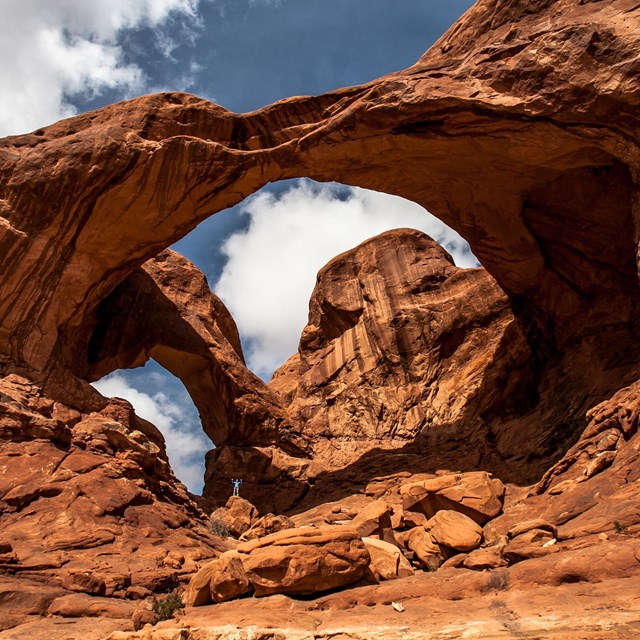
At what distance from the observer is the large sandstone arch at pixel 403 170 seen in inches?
562

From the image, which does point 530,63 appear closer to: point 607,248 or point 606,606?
point 607,248

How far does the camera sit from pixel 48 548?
1122 centimetres

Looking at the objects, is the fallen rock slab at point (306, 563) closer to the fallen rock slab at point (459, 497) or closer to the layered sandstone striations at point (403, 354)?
the fallen rock slab at point (459, 497)

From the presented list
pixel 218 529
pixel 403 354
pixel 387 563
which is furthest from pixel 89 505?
pixel 403 354

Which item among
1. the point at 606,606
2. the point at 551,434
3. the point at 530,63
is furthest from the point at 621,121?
the point at 606,606

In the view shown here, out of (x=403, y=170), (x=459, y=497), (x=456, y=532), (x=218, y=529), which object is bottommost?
(x=456, y=532)

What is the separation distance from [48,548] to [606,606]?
908cm

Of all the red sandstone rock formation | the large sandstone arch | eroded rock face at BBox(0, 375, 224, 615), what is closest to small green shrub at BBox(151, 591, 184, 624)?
the red sandstone rock formation

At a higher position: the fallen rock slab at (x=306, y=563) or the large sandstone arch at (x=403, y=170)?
the large sandstone arch at (x=403, y=170)

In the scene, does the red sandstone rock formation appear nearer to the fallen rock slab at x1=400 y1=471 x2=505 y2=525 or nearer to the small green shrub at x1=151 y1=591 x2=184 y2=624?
the fallen rock slab at x1=400 y1=471 x2=505 y2=525

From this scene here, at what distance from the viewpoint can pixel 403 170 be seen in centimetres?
1766

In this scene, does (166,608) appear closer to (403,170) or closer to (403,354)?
(403,170)

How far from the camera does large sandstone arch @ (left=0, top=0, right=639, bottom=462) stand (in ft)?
46.9

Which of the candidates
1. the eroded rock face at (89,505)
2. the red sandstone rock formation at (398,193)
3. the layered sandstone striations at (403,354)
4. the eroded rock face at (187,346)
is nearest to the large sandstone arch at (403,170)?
the red sandstone rock formation at (398,193)
